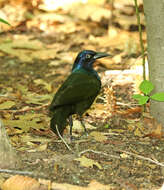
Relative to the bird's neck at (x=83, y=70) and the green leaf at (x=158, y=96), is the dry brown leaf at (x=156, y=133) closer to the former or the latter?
the green leaf at (x=158, y=96)

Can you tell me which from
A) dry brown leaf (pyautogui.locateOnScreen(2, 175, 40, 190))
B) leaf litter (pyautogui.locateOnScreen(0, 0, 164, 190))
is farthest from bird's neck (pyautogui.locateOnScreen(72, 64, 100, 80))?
dry brown leaf (pyautogui.locateOnScreen(2, 175, 40, 190))

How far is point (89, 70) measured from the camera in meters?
4.58

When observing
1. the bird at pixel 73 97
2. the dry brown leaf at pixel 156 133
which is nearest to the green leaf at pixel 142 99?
the dry brown leaf at pixel 156 133

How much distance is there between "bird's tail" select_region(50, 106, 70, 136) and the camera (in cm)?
396

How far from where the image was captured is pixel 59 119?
400 cm

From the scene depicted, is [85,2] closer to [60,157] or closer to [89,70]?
[89,70]

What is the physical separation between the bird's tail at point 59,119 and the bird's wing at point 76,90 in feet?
0.27

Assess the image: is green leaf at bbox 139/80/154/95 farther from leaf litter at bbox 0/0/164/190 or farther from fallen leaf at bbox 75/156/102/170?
fallen leaf at bbox 75/156/102/170

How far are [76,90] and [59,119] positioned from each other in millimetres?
351

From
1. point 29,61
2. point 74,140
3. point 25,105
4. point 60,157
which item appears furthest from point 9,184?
point 29,61

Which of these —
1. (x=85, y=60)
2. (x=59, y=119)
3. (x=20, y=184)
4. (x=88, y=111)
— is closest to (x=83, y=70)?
(x=85, y=60)

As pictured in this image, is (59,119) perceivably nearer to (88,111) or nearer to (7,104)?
(88,111)

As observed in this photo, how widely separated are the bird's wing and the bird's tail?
0.08m

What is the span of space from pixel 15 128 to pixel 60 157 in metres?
0.91
